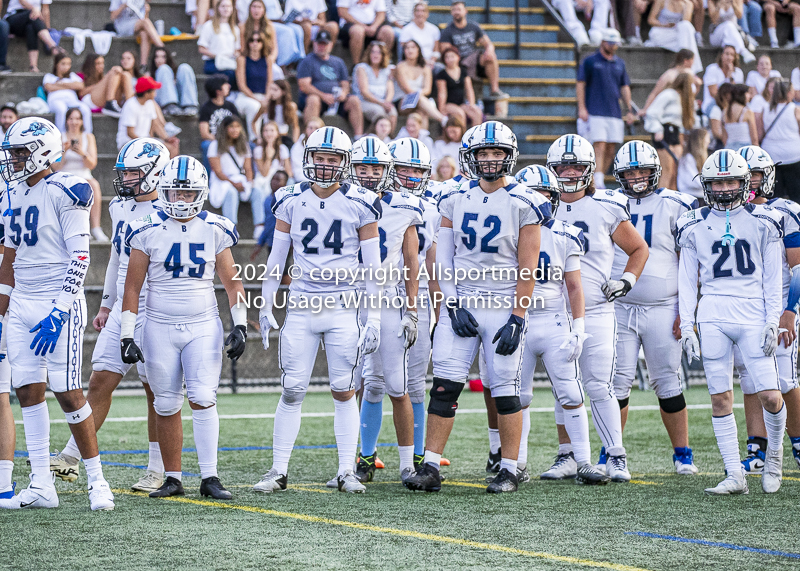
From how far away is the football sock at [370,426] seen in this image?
23.9 feet

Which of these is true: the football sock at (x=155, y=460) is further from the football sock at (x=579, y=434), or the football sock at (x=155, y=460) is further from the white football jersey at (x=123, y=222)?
the football sock at (x=579, y=434)

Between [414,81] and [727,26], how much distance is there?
218 inches

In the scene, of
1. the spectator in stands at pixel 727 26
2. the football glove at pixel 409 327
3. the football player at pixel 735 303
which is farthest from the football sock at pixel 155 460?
the spectator in stands at pixel 727 26

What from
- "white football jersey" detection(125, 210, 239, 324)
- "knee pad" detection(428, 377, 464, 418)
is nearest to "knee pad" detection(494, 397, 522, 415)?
"knee pad" detection(428, 377, 464, 418)

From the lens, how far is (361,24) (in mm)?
15688

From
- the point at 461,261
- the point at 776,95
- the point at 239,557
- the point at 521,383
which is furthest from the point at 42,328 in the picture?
the point at 776,95

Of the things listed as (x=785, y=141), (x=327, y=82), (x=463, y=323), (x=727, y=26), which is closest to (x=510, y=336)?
(x=463, y=323)

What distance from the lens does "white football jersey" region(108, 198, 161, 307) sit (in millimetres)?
6863

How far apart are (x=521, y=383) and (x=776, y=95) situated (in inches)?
372

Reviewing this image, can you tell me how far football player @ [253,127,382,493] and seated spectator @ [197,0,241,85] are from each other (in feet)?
28.2

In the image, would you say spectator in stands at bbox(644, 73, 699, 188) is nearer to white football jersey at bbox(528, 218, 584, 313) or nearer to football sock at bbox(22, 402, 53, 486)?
white football jersey at bbox(528, 218, 584, 313)

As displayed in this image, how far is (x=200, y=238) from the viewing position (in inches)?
252

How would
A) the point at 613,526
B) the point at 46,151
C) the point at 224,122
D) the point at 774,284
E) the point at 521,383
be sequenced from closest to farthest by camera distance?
the point at 613,526 → the point at 46,151 → the point at 774,284 → the point at 521,383 → the point at 224,122

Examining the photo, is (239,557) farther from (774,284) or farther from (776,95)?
(776,95)
